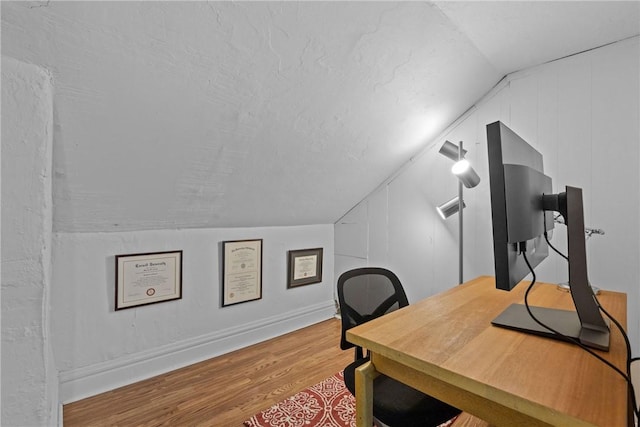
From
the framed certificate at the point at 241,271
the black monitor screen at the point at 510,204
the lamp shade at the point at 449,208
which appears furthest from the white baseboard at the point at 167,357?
the black monitor screen at the point at 510,204

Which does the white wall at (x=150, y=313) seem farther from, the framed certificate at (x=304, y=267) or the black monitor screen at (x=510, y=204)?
the black monitor screen at (x=510, y=204)

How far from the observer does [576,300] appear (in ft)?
3.30

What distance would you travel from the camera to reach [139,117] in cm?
147

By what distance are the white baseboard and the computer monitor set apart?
2104 millimetres

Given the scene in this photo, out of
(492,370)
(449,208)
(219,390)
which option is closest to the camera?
(492,370)

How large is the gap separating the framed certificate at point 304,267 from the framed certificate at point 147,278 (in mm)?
1044

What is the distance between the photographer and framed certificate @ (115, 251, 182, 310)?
2084mm

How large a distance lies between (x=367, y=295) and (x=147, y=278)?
1516 mm

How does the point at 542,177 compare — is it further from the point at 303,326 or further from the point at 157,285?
the point at 303,326

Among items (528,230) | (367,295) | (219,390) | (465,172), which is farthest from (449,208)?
(219,390)

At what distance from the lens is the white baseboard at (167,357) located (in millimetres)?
1926

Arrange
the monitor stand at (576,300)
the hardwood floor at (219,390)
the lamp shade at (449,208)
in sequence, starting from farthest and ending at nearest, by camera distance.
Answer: the lamp shade at (449,208) → the hardwood floor at (219,390) → the monitor stand at (576,300)

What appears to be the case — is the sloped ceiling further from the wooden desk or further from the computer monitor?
the wooden desk

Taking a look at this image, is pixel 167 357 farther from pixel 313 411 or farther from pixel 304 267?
pixel 304 267
